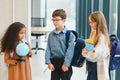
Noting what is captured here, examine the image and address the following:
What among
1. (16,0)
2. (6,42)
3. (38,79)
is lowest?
(38,79)

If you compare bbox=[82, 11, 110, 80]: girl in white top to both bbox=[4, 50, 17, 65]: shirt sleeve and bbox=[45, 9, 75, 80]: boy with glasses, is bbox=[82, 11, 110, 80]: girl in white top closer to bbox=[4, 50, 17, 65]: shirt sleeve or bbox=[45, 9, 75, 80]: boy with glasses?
bbox=[45, 9, 75, 80]: boy with glasses

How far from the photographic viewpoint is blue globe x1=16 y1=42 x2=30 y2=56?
304cm

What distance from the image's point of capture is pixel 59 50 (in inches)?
123

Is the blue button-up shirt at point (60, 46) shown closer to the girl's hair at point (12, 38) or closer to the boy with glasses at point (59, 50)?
the boy with glasses at point (59, 50)

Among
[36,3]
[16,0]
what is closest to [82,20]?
[36,3]

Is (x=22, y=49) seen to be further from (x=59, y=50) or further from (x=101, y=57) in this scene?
(x=101, y=57)

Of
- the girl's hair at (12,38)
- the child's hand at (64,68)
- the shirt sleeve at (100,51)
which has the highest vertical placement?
the girl's hair at (12,38)

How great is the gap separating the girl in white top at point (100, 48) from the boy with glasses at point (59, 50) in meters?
0.23

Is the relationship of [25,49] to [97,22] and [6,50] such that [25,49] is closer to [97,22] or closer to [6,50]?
[6,50]

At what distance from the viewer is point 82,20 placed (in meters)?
8.31

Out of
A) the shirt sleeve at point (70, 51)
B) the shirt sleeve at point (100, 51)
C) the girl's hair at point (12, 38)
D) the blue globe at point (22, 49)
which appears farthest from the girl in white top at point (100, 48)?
the girl's hair at point (12, 38)

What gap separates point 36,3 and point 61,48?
754cm

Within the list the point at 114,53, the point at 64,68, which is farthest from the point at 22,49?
the point at 114,53

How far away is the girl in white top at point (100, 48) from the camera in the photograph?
2.85 meters
